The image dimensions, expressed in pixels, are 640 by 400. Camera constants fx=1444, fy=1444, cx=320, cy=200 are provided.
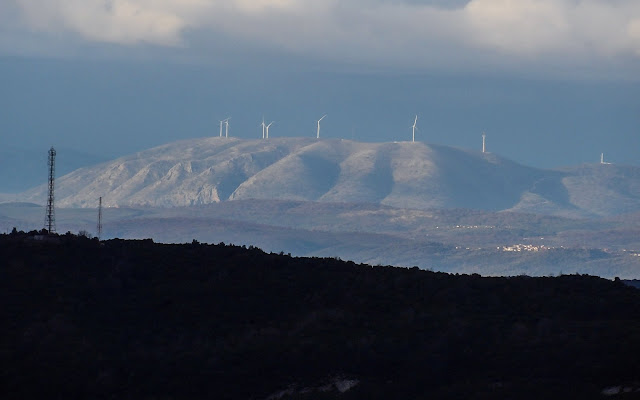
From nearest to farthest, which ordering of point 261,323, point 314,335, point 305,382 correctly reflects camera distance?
1. point 305,382
2. point 314,335
3. point 261,323

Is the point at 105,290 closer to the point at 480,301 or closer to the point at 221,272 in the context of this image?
the point at 221,272

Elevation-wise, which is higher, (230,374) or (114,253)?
(114,253)

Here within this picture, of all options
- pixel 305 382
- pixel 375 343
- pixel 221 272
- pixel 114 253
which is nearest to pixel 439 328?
pixel 375 343

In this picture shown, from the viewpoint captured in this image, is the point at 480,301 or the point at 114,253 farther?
the point at 114,253

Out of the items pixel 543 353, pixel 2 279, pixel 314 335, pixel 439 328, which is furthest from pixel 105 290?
pixel 543 353

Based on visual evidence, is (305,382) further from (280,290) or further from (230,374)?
(280,290)

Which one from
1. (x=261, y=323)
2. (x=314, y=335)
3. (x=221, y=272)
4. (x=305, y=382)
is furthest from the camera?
(x=221, y=272)
